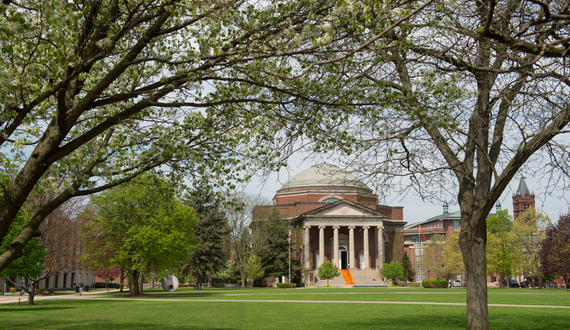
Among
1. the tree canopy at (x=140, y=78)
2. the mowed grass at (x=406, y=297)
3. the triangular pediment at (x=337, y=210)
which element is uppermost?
the triangular pediment at (x=337, y=210)

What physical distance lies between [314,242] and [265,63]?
6789cm

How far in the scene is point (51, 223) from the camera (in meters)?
34.8

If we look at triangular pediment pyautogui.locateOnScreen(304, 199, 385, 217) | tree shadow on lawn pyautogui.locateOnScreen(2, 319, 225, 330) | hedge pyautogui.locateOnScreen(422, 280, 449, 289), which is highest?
triangular pediment pyautogui.locateOnScreen(304, 199, 385, 217)

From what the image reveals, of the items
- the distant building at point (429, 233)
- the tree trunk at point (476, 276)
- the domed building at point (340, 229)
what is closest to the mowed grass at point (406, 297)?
the tree trunk at point (476, 276)

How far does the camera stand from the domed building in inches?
2766

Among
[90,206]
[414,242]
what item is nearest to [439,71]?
[90,206]

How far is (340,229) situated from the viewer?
75.1m

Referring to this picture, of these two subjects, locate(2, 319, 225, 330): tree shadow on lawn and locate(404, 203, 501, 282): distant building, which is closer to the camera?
locate(2, 319, 225, 330): tree shadow on lawn

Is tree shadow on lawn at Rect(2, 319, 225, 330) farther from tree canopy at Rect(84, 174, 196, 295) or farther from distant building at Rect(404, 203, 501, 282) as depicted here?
distant building at Rect(404, 203, 501, 282)

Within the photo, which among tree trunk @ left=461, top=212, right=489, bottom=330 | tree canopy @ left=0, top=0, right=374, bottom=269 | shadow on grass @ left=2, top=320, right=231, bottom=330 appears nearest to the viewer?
tree canopy @ left=0, top=0, right=374, bottom=269

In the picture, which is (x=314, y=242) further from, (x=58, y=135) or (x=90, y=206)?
(x=58, y=135)

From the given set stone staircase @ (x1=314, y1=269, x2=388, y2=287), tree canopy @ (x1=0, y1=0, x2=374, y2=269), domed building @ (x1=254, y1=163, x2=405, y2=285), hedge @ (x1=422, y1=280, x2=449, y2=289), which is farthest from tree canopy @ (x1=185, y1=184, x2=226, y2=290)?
tree canopy @ (x1=0, y1=0, x2=374, y2=269)

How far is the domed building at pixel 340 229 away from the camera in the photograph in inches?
2766

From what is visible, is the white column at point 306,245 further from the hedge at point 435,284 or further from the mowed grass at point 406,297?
the mowed grass at point 406,297
